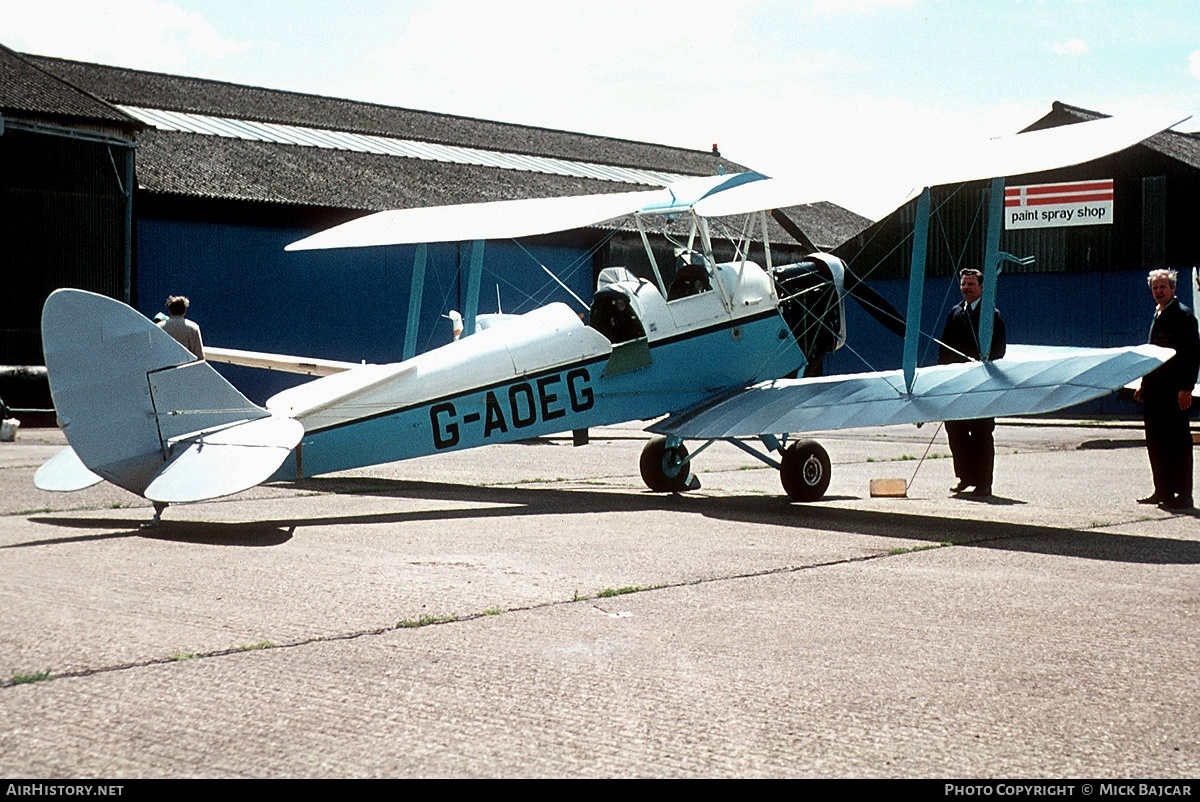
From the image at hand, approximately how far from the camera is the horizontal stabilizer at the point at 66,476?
8656 mm

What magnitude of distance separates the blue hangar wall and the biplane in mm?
14560

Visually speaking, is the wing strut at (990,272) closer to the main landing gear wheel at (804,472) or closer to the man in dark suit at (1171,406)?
the man in dark suit at (1171,406)

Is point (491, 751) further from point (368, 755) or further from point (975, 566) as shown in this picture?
point (975, 566)

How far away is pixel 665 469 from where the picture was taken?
12.3m

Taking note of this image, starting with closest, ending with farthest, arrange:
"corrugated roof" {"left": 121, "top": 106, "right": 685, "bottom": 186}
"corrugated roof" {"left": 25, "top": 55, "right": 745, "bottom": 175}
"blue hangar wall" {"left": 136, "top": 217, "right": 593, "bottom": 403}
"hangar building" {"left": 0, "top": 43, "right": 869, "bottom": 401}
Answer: "hangar building" {"left": 0, "top": 43, "right": 869, "bottom": 401}
"blue hangar wall" {"left": 136, "top": 217, "right": 593, "bottom": 403}
"corrugated roof" {"left": 121, "top": 106, "right": 685, "bottom": 186}
"corrugated roof" {"left": 25, "top": 55, "right": 745, "bottom": 175}

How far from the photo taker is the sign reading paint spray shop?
1283 inches

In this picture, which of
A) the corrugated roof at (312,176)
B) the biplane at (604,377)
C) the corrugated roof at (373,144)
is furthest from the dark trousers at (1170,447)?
the corrugated roof at (373,144)

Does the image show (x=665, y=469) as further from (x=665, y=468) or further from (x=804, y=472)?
(x=804, y=472)

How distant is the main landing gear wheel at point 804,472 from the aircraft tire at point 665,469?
1078mm

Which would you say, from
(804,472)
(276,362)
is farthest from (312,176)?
(804,472)

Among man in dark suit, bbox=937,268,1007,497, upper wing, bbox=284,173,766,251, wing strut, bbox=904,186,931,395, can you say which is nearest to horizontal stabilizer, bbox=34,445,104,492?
upper wing, bbox=284,173,766,251

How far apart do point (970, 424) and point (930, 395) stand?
205 cm

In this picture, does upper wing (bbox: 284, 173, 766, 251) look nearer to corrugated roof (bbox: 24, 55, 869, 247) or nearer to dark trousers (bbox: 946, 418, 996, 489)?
dark trousers (bbox: 946, 418, 996, 489)

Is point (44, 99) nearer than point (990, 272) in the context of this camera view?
No
